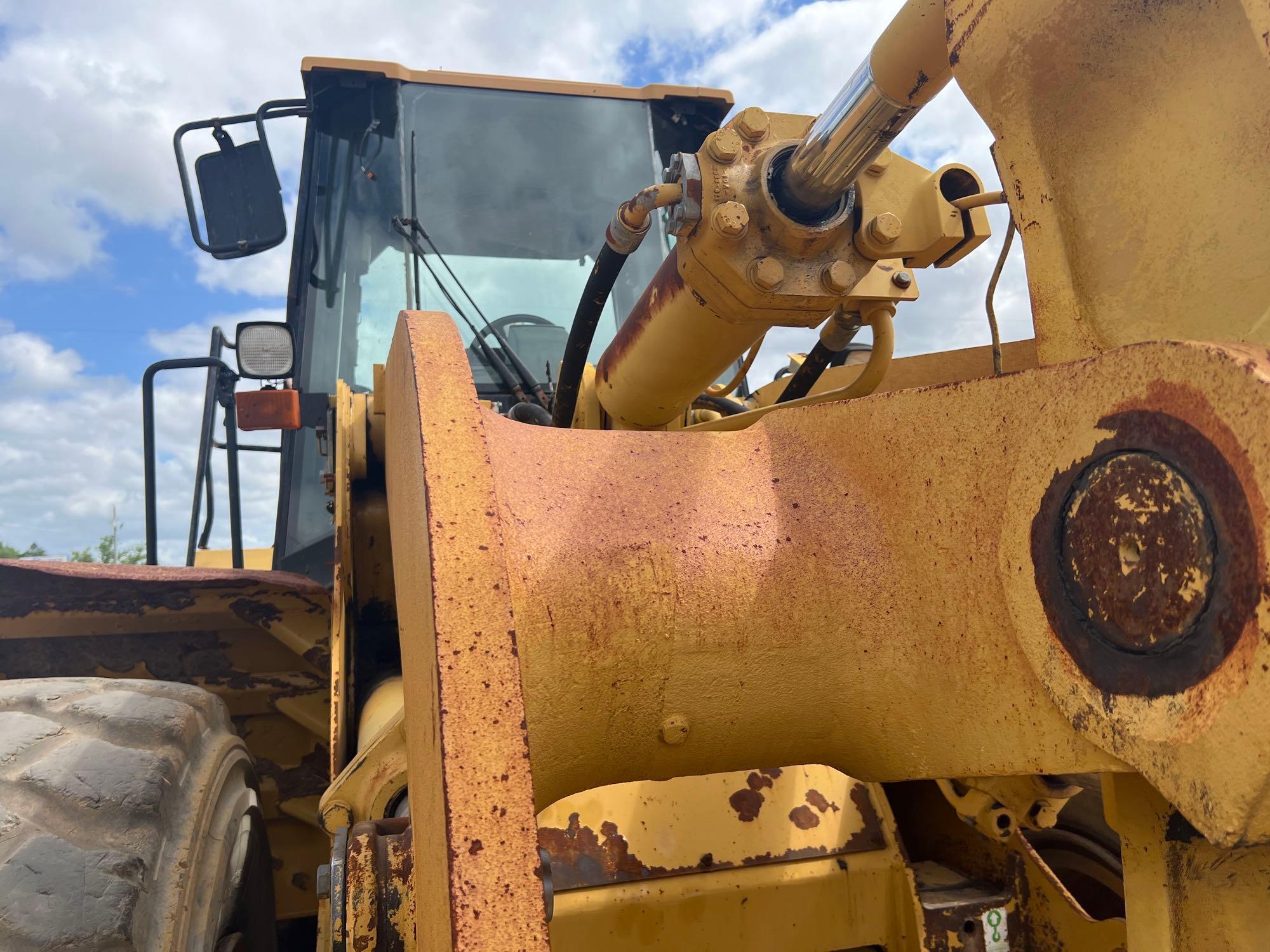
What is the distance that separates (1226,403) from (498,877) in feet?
1.68

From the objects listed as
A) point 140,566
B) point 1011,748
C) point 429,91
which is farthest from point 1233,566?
point 429,91

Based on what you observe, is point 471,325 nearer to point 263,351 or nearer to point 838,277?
point 263,351

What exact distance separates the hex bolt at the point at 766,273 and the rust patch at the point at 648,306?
0.59ft

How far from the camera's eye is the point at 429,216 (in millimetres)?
2650

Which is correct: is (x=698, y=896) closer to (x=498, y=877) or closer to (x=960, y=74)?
(x=498, y=877)

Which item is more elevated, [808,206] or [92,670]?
[808,206]

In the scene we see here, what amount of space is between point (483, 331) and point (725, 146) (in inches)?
50.0

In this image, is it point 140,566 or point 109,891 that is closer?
point 109,891

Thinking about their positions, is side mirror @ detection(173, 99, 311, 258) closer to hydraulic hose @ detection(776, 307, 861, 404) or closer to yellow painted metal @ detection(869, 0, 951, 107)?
hydraulic hose @ detection(776, 307, 861, 404)

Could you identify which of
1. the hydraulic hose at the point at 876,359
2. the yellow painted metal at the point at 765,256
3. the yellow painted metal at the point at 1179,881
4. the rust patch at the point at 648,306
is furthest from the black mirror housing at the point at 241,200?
the yellow painted metal at the point at 1179,881

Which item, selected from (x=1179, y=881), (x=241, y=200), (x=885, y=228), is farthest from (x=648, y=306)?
(x=241, y=200)

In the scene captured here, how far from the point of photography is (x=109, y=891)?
1.07m

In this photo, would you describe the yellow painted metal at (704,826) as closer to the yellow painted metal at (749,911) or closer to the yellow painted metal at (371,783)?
the yellow painted metal at (749,911)

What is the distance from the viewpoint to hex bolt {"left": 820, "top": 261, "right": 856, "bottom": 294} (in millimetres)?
1422
